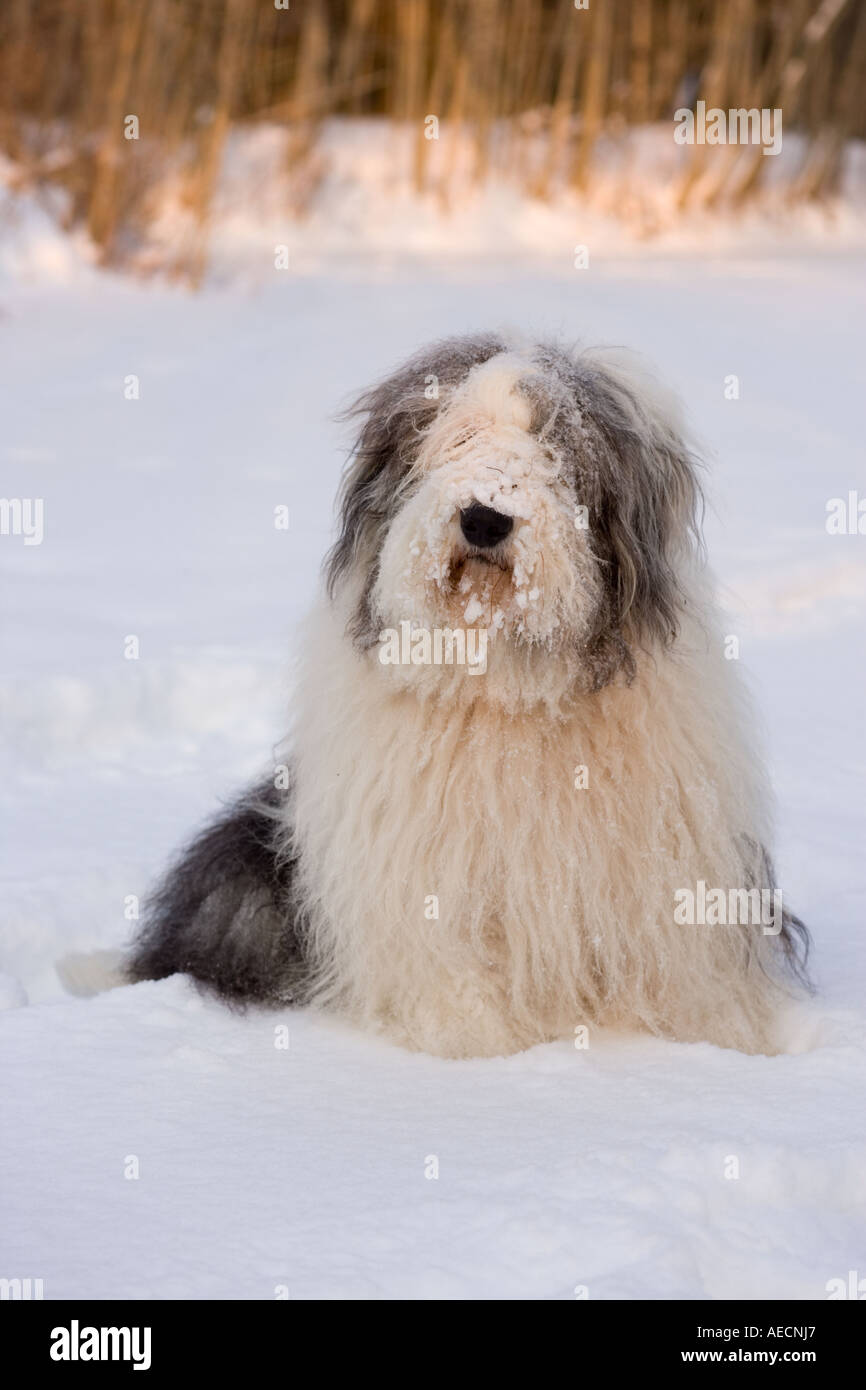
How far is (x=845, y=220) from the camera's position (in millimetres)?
13188

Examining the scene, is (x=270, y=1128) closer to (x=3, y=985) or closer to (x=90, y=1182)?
(x=90, y=1182)

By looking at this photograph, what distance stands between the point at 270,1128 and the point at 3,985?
108 centimetres

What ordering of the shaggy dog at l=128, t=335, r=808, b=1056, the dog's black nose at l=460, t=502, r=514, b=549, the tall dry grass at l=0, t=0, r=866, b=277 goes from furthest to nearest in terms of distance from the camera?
the tall dry grass at l=0, t=0, r=866, b=277, the shaggy dog at l=128, t=335, r=808, b=1056, the dog's black nose at l=460, t=502, r=514, b=549

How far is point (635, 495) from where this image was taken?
3.38 metres

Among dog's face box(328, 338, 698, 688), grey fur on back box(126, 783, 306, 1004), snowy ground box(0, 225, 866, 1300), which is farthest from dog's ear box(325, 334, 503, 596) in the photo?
grey fur on back box(126, 783, 306, 1004)

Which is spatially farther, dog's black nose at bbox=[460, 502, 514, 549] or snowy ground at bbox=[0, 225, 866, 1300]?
dog's black nose at bbox=[460, 502, 514, 549]

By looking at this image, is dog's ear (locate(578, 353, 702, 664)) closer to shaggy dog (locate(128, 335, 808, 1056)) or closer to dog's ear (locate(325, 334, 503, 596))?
shaggy dog (locate(128, 335, 808, 1056))

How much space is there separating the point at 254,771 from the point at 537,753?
7.24 ft

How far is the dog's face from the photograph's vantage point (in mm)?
3205

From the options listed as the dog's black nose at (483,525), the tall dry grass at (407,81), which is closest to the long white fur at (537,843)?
the dog's black nose at (483,525)

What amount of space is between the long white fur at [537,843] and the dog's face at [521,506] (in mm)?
57

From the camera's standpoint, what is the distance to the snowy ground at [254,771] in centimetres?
265

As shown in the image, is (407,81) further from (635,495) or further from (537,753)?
(537,753)
